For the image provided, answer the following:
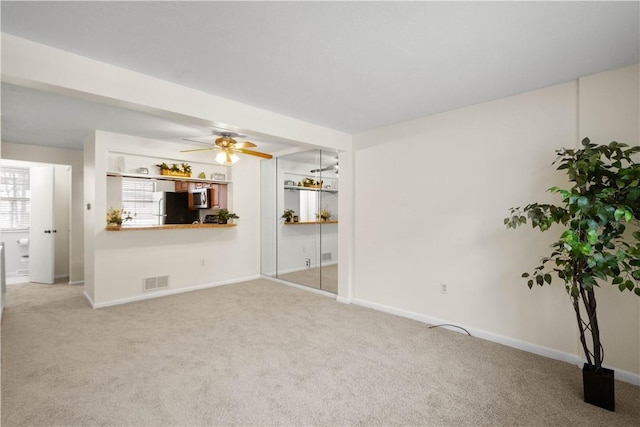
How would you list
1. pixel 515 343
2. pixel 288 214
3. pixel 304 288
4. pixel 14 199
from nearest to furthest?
pixel 515 343 < pixel 304 288 < pixel 288 214 < pixel 14 199

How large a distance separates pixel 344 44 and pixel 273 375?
98.8 inches

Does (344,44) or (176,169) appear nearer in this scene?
(344,44)

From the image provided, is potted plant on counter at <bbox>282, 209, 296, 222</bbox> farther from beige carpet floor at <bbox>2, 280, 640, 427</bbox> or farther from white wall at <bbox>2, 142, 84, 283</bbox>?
white wall at <bbox>2, 142, 84, 283</bbox>

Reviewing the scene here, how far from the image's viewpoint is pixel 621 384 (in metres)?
2.34

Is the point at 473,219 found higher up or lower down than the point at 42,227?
higher up

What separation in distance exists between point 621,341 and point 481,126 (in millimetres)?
2165

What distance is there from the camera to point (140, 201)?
202 inches

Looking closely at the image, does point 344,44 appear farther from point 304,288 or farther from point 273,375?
point 304,288

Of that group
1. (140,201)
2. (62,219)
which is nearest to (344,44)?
(140,201)

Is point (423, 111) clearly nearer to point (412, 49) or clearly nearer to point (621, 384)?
point (412, 49)

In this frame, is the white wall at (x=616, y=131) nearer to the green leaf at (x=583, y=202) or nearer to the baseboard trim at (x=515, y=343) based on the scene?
the baseboard trim at (x=515, y=343)

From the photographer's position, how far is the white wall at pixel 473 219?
2715mm

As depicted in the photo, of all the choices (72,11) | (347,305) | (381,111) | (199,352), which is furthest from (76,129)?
(347,305)

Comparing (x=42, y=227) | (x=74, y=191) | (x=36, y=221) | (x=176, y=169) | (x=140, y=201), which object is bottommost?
(x=42, y=227)
